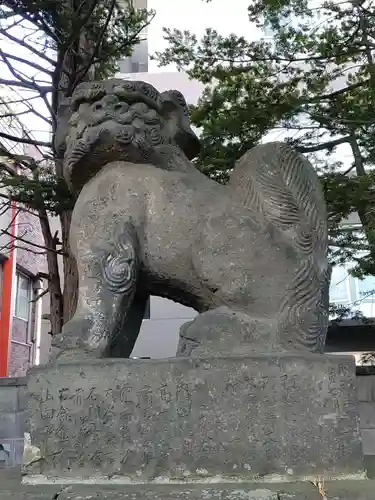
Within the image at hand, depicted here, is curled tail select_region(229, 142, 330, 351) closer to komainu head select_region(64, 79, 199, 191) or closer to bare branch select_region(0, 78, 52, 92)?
komainu head select_region(64, 79, 199, 191)

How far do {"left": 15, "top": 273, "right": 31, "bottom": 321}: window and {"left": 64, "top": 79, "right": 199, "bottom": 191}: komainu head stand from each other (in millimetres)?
11801

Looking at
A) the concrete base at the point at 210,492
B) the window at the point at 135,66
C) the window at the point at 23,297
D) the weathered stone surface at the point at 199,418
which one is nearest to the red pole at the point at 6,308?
the window at the point at 23,297

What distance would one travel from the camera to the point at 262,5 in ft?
21.3

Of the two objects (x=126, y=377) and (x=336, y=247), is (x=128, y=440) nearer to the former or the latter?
(x=126, y=377)

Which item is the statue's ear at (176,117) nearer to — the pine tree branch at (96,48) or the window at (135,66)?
the pine tree branch at (96,48)

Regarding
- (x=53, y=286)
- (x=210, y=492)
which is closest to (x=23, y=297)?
(x=53, y=286)

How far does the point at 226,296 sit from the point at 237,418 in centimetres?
41

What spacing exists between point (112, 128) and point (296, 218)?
0.71 metres

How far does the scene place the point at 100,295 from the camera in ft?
5.98

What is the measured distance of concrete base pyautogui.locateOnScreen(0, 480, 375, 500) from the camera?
1.40 metres

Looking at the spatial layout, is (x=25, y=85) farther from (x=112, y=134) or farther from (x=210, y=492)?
(x=210, y=492)

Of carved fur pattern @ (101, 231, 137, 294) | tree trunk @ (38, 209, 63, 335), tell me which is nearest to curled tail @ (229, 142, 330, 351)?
carved fur pattern @ (101, 231, 137, 294)

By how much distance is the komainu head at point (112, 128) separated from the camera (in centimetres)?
204

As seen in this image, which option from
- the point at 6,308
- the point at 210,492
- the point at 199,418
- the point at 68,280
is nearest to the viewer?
the point at 210,492
